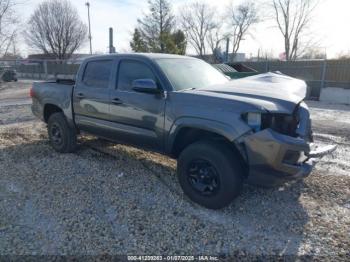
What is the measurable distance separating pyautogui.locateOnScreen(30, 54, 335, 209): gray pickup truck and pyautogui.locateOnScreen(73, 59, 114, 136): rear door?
0.02m

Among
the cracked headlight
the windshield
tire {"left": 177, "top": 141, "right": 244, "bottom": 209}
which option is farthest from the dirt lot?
the windshield

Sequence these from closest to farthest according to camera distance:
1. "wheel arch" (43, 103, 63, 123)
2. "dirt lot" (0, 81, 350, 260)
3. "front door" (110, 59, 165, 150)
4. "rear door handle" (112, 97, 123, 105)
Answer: "dirt lot" (0, 81, 350, 260)
"front door" (110, 59, 165, 150)
"rear door handle" (112, 97, 123, 105)
"wheel arch" (43, 103, 63, 123)

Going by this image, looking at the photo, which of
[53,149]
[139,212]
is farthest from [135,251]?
[53,149]

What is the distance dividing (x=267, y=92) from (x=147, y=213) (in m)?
2.05

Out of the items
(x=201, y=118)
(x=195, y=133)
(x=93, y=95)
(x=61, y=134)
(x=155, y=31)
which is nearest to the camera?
(x=201, y=118)

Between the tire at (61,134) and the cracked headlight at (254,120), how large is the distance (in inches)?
137

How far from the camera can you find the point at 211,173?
350 cm

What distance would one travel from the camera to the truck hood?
10.2ft

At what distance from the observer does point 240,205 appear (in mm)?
3682

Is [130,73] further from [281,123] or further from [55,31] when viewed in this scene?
[55,31]

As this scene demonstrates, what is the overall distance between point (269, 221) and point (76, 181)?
9.08 feet

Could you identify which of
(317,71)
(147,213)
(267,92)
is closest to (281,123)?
(267,92)

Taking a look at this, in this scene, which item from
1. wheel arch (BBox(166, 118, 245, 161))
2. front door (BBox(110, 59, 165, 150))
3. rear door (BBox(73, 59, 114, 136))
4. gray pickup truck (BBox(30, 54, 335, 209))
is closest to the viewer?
gray pickup truck (BBox(30, 54, 335, 209))

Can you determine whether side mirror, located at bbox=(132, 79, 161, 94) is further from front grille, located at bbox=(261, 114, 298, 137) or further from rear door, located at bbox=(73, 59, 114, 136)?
front grille, located at bbox=(261, 114, 298, 137)
